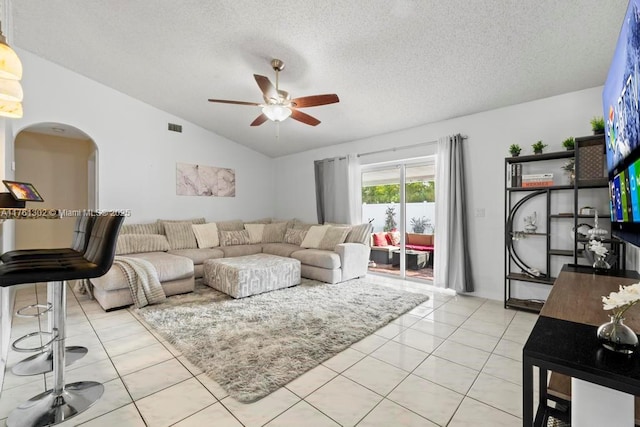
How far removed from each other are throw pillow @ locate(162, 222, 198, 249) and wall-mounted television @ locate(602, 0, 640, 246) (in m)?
4.96

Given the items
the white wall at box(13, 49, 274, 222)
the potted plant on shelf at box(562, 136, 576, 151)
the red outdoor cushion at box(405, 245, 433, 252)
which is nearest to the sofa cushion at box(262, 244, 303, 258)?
the white wall at box(13, 49, 274, 222)

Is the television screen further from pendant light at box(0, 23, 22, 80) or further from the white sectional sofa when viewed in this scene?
the white sectional sofa

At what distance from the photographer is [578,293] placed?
169 cm

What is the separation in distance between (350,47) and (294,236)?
344 centimetres

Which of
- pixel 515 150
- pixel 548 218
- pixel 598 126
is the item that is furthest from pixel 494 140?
pixel 548 218

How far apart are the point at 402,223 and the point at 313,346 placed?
114 inches

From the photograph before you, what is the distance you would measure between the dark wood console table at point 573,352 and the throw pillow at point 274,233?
15.0 feet

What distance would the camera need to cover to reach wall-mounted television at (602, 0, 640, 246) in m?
1.15

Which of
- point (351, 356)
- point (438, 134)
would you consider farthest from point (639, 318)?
point (438, 134)

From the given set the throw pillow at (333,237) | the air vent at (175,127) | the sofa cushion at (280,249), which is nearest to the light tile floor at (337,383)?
the throw pillow at (333,237)

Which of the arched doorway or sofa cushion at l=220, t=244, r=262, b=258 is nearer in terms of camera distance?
the arched doorway

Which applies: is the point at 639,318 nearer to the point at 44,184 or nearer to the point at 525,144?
the point at 525,144

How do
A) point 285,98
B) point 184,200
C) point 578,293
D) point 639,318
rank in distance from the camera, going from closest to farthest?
point 639,318 < point 578,293 < point 285,98 < point 184,200

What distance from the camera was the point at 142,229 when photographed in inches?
175
